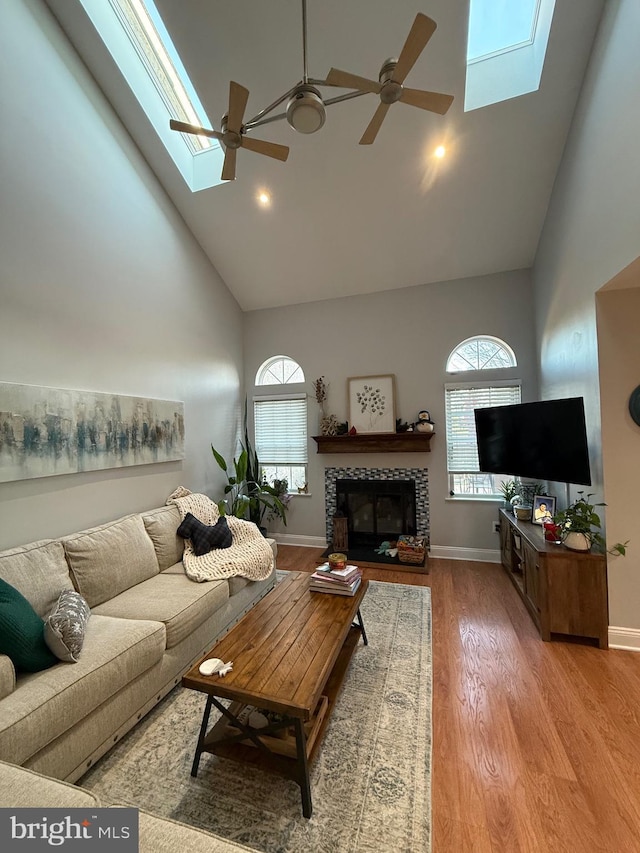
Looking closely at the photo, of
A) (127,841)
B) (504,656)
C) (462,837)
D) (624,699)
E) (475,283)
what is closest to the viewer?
(127,841)

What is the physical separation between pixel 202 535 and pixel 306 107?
3.12 metres

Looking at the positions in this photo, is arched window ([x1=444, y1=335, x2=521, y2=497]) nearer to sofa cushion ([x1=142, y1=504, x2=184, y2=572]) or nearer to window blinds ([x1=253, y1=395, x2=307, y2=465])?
window blinds ([x1=253, y1=395, x2=307, y2=465])

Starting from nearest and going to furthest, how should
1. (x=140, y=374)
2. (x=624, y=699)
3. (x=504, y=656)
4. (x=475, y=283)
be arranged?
(x=624, y=699), (x=504, y=656), (x=140, y=374), (x=475, y=283)

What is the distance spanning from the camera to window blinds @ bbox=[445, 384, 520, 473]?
14.0 feet

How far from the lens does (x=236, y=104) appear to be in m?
1.88

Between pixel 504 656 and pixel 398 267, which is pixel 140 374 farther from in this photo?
pixel 504 656

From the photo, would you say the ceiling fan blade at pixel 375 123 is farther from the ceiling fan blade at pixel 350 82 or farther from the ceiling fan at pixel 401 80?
the ceiling fan blade at pixel 350 82

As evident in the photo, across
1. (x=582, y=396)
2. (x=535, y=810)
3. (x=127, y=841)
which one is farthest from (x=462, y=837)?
(x=582, y=396)

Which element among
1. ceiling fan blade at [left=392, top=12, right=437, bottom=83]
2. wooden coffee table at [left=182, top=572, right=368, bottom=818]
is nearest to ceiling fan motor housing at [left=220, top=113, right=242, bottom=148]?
ceiling fan blade at [left=392, top=12, right=437, bottom=83]

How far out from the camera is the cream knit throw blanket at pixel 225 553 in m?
2.83

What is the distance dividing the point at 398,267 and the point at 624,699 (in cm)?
429

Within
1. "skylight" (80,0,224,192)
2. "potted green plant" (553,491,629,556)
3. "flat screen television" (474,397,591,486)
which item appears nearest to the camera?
"potted green plant" (553,491,629,556)

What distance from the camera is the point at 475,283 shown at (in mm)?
4312

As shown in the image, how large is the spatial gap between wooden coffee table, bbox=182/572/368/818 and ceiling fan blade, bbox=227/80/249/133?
2.80 m
